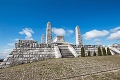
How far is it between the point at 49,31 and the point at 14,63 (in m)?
24.6

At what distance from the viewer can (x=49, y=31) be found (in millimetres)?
39594

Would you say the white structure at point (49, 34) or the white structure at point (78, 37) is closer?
the white structure at point (49, 34)

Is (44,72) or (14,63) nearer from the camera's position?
(44,72)

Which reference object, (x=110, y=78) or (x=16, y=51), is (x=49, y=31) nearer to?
(x=16, y=51)

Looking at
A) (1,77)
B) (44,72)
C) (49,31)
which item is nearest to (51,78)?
(44,72)

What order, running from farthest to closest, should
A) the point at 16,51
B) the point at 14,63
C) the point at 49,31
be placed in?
the point at 49,31, the point at 16,51, the point at 14,63

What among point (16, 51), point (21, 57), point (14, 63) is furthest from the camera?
point (16, 51)

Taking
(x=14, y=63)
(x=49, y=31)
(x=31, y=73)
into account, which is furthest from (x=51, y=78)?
(x=49, y=31)

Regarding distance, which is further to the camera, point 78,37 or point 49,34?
point 78,37

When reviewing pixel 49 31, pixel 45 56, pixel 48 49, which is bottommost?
pixel 45 56

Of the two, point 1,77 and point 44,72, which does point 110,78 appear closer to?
point 44,72

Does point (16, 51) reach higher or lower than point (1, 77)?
higher

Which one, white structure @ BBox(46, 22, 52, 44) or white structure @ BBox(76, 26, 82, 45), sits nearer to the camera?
white structure @ BBox(46, 22, 52, 44)

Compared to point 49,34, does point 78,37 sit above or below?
below
